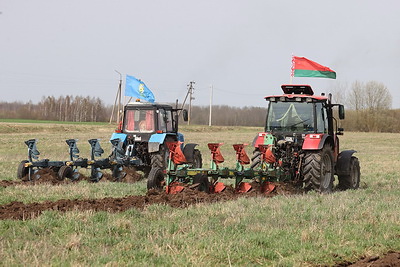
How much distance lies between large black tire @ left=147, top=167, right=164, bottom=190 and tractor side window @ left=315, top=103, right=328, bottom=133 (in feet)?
11.3

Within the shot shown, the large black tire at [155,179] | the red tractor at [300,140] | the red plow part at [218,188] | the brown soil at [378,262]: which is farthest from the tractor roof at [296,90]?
the brown soil at [378,262]

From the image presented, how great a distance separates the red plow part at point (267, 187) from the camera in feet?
35.0

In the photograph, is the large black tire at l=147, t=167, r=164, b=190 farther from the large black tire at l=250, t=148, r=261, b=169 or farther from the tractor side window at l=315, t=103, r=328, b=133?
the tractor side window at l=315, t=103, r=328, b=133

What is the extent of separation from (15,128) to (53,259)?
4295 centimetres

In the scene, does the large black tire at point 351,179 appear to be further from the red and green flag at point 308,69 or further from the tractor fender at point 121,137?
the tractor fender at point 121,137

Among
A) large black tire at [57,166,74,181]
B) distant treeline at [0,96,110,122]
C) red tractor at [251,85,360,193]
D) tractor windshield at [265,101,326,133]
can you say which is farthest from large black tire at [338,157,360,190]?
distant treeline at [0,96,110,122]

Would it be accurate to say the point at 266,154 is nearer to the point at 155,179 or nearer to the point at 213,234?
the point at 155,179

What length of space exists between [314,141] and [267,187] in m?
1.37

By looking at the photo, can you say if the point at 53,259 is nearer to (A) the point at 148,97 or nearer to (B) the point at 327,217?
(B) the point at 327,217

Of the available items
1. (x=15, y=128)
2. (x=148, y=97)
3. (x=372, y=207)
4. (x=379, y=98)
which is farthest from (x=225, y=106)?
(x=372, y=207)

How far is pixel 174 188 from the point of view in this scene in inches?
395

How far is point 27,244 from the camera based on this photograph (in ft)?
18.0

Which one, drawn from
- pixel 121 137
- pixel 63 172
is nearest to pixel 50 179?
pixel 63 172

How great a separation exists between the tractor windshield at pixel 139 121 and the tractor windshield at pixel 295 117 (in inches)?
145
